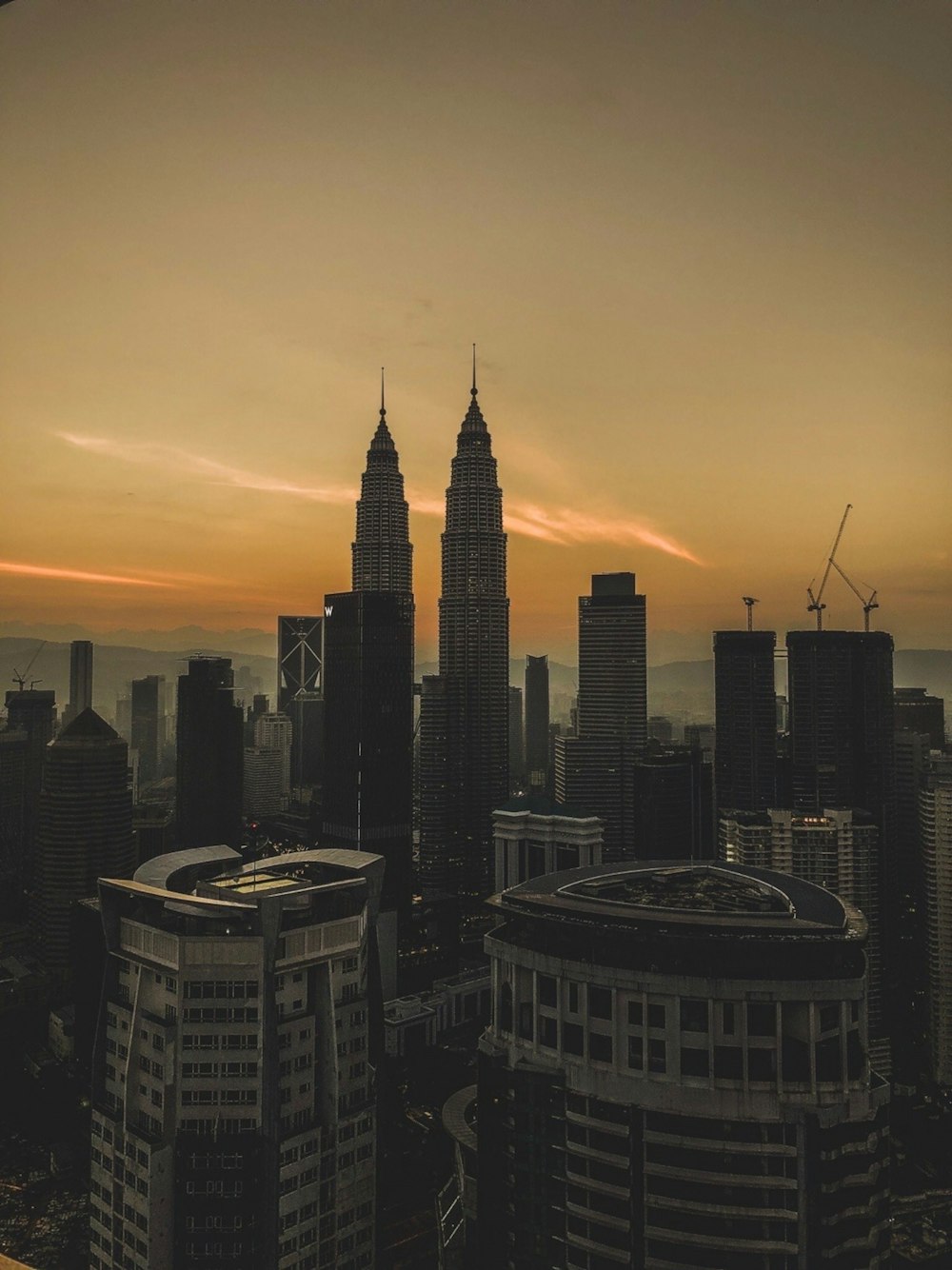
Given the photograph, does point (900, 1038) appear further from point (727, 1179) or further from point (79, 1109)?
point (79, 1109)

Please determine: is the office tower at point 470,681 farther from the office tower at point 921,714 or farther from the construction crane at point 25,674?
the construction crane at point 25,674

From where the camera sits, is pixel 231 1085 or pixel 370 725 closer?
pixel 231 1085

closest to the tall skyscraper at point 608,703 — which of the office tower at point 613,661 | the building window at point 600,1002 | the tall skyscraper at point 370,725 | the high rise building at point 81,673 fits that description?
the office tower at point 613,661

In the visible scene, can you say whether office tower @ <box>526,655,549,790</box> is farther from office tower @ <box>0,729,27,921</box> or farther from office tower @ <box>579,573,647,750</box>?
office tower @ <box>0,729,27,921</box>

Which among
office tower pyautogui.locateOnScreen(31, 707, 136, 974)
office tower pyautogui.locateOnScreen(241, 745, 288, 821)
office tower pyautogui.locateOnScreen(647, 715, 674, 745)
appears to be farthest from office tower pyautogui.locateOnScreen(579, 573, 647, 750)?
office tower pyautogui.locateOnScreen(31, 707, 136, 974)

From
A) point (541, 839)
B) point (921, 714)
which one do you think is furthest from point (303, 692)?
point (921, 714)

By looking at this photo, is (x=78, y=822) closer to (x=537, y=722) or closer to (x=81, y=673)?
(x=81, y=673)
